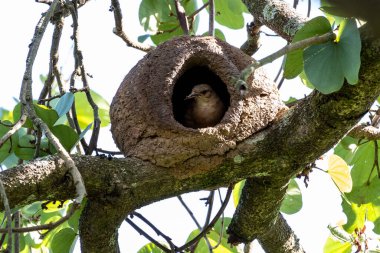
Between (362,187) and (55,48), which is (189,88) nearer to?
(55,48)

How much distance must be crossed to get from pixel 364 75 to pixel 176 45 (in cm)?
151

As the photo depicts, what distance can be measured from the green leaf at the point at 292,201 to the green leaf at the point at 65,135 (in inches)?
68.3

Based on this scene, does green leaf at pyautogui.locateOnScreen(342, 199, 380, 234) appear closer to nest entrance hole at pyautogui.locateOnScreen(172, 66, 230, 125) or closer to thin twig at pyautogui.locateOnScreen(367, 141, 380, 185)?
thin twig at pyautogui.locateOnScreen(367, 141, 380, 185)

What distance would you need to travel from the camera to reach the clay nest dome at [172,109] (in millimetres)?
2619

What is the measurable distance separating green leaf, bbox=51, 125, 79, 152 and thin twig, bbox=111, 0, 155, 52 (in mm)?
1121

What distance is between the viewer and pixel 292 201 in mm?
3633

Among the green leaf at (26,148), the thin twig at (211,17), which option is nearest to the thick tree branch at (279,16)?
the thin twig at (211,17)

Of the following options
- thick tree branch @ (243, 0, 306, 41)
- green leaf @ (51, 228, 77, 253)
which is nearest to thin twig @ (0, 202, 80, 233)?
green leaf @ (51, 228, 77, 253)

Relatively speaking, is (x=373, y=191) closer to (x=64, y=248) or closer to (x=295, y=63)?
(x=295, y=63)

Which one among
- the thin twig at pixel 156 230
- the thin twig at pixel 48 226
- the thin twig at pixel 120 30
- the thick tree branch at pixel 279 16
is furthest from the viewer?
the thin twig at pixel 120 30

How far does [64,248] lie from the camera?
292 centimetres

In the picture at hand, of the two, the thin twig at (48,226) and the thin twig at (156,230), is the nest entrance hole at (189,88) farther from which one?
the thin twig at (48,226)

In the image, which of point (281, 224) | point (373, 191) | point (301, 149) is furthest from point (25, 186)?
point (373, 191)

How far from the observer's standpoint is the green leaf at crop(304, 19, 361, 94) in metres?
1.69
